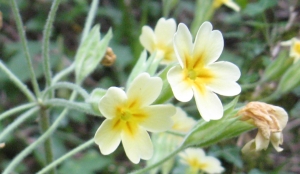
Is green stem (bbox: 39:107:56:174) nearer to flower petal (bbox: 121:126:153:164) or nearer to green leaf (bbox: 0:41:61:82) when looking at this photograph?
flower petal (bbox: 121:126:153:164)

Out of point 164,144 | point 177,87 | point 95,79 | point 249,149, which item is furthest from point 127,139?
point 95,79

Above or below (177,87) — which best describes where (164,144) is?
below

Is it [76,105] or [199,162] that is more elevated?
[76,105]

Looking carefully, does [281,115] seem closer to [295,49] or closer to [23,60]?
[295,49]

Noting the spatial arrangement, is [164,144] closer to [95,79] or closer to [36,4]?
[95,79]

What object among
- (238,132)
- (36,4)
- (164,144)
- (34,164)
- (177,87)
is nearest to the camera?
(177,87)

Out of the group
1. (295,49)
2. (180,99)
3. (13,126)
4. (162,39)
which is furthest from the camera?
(295,49)

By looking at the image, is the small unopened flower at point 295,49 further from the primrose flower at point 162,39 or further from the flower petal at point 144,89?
the flower petal at point 144,89

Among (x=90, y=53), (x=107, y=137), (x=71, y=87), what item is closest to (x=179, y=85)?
(x=107, y=137)
